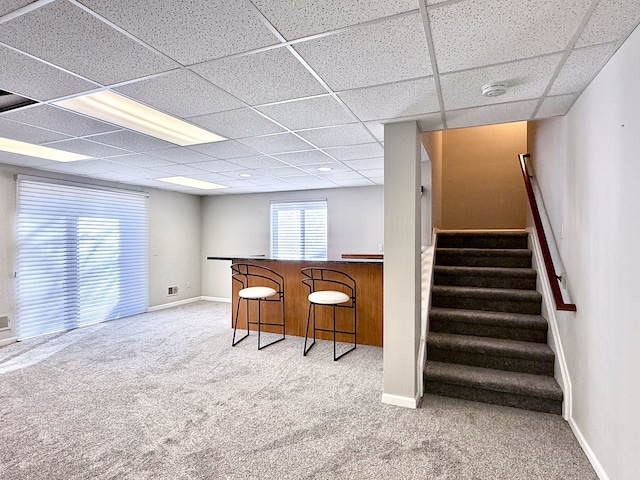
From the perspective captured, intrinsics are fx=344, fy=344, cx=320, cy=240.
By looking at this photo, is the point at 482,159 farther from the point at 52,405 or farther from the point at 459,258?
the point at 52,405

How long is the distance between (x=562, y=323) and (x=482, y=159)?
3.44 meters

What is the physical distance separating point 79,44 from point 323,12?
119cm

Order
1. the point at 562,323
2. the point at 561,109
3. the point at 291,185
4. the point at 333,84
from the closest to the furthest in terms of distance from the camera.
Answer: the point at 333,84 → the point at 561,109 → the point at 562,323 → the point at 291,185

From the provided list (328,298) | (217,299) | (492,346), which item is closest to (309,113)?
(328,298)

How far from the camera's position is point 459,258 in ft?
13.7

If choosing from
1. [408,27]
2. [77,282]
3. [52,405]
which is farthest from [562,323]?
[77,282]

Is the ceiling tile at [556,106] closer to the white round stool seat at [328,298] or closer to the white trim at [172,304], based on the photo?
the white round stool seat at [328,298]

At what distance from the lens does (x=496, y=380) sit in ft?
8.98

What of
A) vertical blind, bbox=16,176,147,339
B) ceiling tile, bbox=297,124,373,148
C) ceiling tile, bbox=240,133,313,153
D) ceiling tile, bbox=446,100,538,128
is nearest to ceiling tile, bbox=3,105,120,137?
ceiling tile, bbox=240,133,313,153

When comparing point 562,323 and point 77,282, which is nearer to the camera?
point 562,323

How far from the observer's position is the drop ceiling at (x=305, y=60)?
1416mm

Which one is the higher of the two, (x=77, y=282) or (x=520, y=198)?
(x=520, y=198)

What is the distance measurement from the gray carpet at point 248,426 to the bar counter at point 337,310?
657 mm

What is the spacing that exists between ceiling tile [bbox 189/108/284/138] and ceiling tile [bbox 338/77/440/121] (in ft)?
2.43
